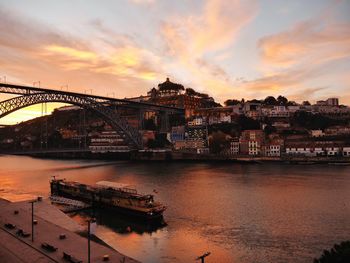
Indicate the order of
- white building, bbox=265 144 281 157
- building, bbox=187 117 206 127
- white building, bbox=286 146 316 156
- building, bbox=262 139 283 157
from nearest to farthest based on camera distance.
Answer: white building, bbox=286 146 316 156, white building, bbox=265 144 281 157, building, bbox=262 139 283 157, building, bbox=187 117 206 127

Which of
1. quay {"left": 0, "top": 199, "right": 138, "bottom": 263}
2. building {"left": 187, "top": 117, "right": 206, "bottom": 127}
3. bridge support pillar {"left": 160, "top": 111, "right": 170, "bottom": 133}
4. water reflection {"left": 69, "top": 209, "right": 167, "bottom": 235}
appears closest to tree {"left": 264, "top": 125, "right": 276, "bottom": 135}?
building {"left": 187, "top": 117, "right": 206, "bottom": 127}

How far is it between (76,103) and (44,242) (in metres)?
37.2

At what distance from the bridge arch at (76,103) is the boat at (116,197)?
15.8 m

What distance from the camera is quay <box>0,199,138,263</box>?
10.7 m

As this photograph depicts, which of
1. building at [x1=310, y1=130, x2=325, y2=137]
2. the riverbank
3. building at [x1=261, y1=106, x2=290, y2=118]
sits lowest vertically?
the riverbank

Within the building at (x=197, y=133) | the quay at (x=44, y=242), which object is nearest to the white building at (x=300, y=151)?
the building at (x=197, y=133)

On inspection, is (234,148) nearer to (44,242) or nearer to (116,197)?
(116,197)

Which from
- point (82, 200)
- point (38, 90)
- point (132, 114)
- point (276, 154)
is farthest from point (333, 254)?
point (132, 114)

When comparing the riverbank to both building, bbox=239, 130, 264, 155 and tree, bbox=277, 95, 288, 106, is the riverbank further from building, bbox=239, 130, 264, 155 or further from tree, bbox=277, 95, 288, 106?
tree, bbox=277, 95, 288, 106

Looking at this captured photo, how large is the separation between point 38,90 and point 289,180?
2729cm

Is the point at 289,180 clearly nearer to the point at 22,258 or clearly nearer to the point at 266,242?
the point at 266,242

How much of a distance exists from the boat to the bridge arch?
15.8m

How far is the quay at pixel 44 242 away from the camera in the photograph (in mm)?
10656

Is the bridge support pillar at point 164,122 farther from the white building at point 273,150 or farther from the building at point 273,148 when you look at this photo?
the white building at point 273,150
